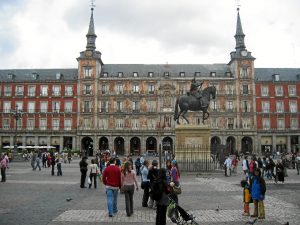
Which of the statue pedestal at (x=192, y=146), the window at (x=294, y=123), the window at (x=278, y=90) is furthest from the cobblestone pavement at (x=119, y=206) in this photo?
the window at (x=278, y=90)

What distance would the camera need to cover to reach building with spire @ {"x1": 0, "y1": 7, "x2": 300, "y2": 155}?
69.0 meters

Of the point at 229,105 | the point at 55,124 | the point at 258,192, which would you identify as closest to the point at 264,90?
the point at 229,105

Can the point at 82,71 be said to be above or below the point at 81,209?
above

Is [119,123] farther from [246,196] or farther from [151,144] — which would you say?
[246,196]

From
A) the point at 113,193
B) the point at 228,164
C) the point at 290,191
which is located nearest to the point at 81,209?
the point at 113,193

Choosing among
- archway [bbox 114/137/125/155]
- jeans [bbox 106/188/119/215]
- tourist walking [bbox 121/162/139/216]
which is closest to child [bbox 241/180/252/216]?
tourist walking [bbox 121/162/139/216]

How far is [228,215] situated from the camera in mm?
10430

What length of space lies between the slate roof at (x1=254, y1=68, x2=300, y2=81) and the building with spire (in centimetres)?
100

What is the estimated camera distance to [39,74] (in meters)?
73.8

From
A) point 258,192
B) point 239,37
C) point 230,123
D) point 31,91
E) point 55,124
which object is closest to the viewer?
point 258,192

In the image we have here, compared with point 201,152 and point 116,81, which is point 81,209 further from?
point 116,81

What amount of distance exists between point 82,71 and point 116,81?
6583mm

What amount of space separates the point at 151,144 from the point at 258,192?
6226cm

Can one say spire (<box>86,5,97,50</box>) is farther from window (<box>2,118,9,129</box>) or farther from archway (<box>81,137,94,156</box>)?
window (<box>2,118,9,129</box>)
